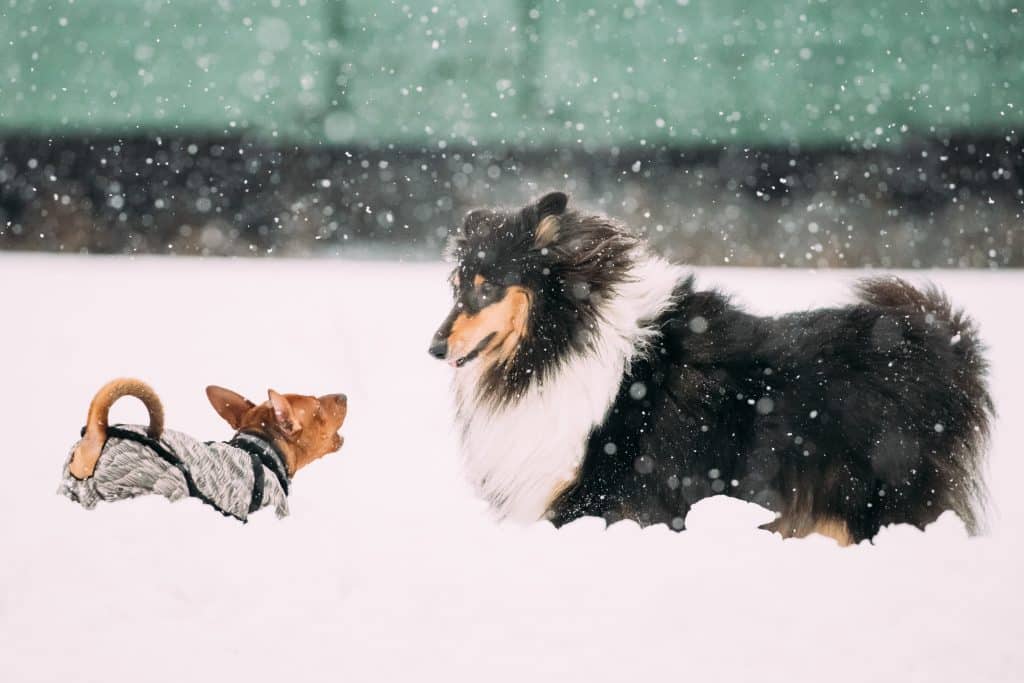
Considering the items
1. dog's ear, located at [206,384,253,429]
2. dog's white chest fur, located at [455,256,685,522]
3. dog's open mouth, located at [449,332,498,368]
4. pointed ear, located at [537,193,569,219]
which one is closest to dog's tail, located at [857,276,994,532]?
dog's white chest fur, located at [455,256,685,522]

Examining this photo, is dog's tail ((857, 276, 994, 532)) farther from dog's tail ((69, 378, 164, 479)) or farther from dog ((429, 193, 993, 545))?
dog's tail ((69, 378, 164, 479))

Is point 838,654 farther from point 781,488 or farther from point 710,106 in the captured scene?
point 710,106

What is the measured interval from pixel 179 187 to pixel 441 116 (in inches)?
86.9

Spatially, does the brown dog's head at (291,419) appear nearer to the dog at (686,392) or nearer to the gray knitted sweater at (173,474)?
the gray knitted sweater at (173,474)

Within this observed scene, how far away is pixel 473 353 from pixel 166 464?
1087mm

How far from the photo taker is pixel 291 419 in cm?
329

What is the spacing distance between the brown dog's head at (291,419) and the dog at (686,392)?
680mm

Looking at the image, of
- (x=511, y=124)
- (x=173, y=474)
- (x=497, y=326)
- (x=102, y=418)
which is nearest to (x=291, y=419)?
(x=173, y=474)

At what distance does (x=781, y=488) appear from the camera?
299cm

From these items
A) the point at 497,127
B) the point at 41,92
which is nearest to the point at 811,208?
the point at 497,127

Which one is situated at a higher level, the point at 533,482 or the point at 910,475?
the point at 910,475

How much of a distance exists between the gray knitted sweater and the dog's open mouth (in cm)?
77

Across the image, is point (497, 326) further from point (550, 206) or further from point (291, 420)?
point (291, 420)

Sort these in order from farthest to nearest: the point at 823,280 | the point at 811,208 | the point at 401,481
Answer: the point at 811,208 < the point at 823,280 < the point at 401,481
